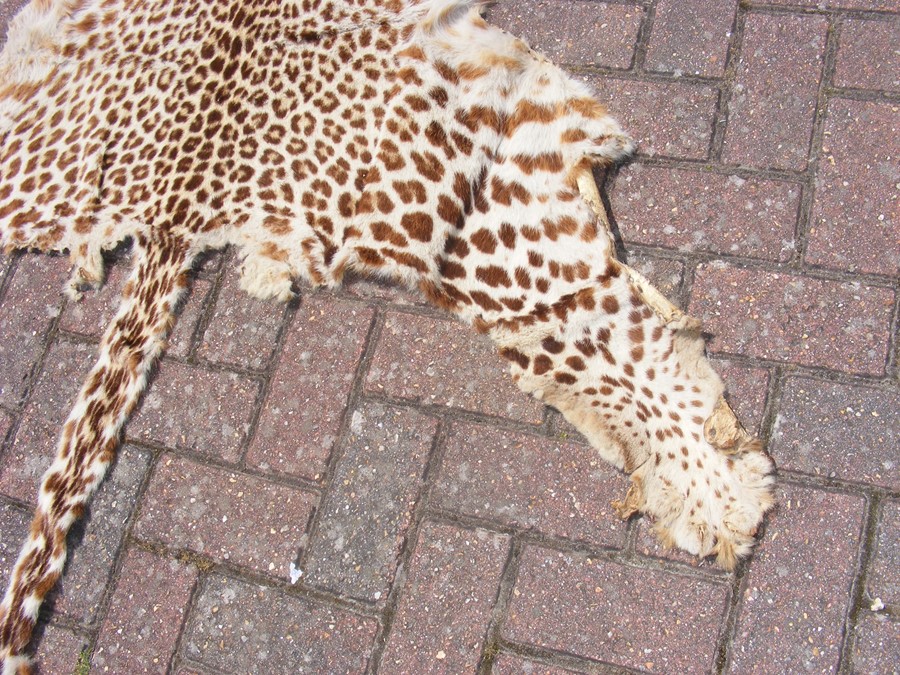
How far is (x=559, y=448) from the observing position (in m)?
2.67

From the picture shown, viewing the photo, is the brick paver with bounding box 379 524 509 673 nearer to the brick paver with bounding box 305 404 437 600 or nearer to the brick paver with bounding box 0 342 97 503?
the brick paver with bounding box 305 404 437 600

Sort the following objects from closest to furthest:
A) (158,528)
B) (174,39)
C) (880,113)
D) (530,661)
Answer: (530,661)
(880,113)
(158,528)
(174,39)

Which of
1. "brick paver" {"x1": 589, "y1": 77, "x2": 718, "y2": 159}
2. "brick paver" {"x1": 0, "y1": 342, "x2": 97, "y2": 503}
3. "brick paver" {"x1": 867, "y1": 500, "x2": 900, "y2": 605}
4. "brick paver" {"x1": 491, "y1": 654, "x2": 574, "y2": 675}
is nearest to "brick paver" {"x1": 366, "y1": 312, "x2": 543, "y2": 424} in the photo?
"brick paver" {"x1": 491, "y1": 654, "x2": 574, "y2": 675}

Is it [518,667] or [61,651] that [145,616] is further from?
[518,667]

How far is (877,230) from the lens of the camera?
262 centimetres

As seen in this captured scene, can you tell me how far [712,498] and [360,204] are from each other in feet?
5.05

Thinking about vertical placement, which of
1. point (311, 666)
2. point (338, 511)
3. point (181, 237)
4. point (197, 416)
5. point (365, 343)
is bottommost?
point (311, 666)

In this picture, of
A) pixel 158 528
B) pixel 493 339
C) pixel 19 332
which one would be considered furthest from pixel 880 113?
pixel 19 332

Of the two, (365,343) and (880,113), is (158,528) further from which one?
(880,113)

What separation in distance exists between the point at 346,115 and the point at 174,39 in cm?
90

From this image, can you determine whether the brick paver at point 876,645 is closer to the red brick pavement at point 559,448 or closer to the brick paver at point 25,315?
the red brick pavement at point 559,448

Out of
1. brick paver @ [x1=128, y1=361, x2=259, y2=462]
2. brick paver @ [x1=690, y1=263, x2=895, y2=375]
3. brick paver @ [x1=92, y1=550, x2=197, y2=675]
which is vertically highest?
brick paver @ [x1=690, y1=263, x2=895, y2=375]

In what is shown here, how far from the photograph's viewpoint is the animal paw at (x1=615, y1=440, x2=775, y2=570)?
244 centimetres

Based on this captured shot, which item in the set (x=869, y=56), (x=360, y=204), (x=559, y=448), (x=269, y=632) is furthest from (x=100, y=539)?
(x=869, y=56)
